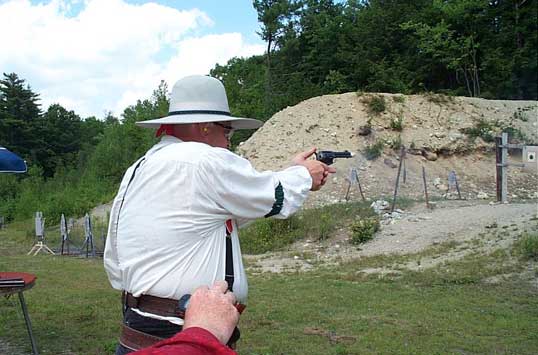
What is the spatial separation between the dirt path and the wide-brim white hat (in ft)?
28.2

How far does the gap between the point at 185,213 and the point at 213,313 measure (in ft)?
2.57

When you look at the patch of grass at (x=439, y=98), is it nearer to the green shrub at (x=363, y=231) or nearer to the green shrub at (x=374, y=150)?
the green shrub at (x=374, y=150)

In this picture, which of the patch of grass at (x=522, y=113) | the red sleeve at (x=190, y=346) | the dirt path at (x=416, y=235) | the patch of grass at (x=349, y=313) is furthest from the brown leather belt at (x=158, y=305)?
the patch of grass at (x=522, y=113)

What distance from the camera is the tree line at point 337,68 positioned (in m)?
31.6

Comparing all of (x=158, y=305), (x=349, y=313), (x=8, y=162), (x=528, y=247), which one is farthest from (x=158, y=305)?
(x=528, y=247)

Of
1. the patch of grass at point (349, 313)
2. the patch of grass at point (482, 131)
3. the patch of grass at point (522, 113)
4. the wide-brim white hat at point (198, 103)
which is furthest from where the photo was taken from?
the patch of grass at point (522, 113)

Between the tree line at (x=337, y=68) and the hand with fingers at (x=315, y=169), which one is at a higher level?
the tree line at (x=337, y=68)

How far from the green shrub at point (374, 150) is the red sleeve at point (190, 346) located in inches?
815

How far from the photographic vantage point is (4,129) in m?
46.9

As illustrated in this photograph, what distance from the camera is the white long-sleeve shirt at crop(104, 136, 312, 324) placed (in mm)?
2055

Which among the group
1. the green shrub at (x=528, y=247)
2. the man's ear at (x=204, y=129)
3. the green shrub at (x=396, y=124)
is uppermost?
the green shrub at (x=396, y=124)

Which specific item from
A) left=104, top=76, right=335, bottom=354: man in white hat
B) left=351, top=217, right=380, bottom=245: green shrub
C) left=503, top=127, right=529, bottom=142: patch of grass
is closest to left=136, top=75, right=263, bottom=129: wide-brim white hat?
left=104, top=76, right=335, bottom=354: man in white hat

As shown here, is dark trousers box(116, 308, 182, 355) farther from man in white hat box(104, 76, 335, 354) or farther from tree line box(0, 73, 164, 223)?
tree line box(0, 73, 164, 223)

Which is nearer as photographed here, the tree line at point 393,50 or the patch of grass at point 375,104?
the patch of grass at point 375,104
